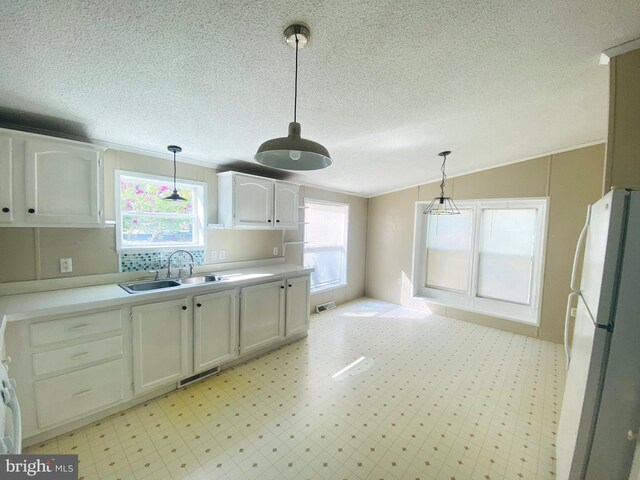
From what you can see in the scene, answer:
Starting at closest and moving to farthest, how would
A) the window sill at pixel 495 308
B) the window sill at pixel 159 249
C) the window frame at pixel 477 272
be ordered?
the window sill at pixel 159 249 < the window frame at pixel 477 272 < the window sill at pixel 495 308

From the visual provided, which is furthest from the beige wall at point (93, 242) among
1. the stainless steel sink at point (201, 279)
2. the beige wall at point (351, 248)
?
the beige wall at point (351, 248)

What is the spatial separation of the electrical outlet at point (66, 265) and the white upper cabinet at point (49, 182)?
1.42 feet

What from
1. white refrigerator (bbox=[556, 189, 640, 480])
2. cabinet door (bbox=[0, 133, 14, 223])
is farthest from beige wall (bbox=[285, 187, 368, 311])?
white refrigerator (bbox=[556, 189, 640, 480])

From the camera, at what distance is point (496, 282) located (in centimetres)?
402

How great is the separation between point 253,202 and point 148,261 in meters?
1.23

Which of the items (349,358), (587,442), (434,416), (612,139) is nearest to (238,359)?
(349,358)

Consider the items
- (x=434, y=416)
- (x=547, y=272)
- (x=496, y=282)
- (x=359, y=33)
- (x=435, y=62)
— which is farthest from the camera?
(x=496, y=282)

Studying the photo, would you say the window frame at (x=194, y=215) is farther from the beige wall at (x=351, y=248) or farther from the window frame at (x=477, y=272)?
the window frame at (x=477, y=272)

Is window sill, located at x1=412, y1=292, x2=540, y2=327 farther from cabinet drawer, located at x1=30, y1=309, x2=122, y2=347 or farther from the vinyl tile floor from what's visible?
cabinet drawer, located at x1=30, y1=309, x2=122, y2=347

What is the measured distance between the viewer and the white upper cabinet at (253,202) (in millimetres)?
2945

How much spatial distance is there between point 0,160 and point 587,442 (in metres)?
3.54

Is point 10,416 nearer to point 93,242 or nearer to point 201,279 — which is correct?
point 93,242

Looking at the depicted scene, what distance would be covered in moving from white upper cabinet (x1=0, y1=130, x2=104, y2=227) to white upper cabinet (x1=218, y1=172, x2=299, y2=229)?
3.70 feet

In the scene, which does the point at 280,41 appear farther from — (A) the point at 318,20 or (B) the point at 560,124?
(B) the point at 560,124
